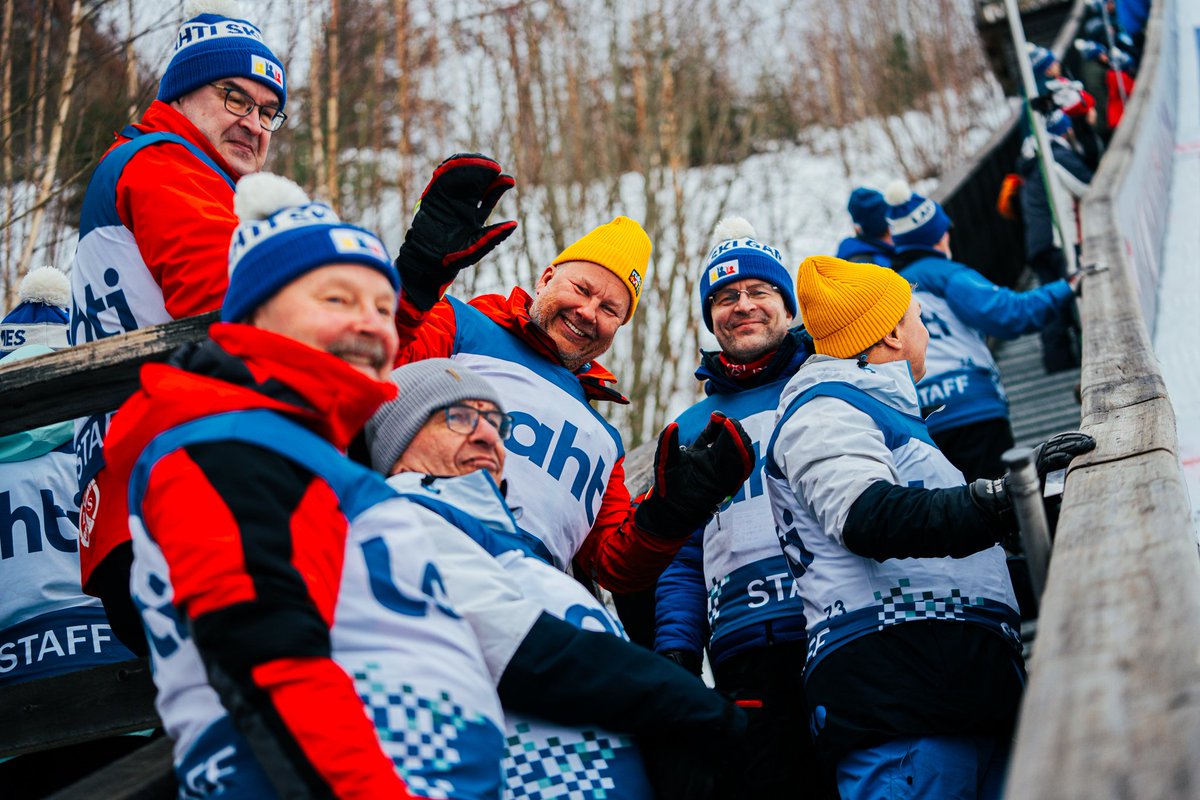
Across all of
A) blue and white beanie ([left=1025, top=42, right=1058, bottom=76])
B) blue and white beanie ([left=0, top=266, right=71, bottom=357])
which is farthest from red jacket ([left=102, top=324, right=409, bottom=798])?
blue and white beanie ([left=1025, top=42, right=1058, bottom=76])

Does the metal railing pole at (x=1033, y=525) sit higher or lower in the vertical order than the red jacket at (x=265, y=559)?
lower

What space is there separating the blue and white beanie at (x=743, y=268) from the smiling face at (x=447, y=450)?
5.76 feet

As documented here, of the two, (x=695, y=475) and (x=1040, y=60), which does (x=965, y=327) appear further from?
(x=1040, y=60)

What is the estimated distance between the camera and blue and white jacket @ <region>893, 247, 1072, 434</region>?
5.56m

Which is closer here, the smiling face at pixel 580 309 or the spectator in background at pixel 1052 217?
the smiling face at pixel 580 309

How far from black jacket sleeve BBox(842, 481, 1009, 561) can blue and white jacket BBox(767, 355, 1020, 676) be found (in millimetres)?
69

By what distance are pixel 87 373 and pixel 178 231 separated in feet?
1.26

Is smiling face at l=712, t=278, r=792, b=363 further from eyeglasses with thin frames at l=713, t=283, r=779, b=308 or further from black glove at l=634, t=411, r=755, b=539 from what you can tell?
black glove at l=634, t=411, r=755, b=539

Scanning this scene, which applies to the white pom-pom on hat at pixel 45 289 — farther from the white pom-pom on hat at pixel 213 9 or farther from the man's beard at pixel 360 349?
the man's beard at pixel 360 349

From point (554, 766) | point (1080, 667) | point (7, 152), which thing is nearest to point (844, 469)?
point (554, 766)

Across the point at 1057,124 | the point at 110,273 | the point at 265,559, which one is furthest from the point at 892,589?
the point at 1057,124

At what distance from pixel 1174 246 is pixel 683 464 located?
25.3 feet

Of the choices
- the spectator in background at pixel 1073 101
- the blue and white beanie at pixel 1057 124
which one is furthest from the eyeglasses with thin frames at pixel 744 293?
the blue and white beanie at pixel 1057 124

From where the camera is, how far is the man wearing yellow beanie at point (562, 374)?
123 inches
